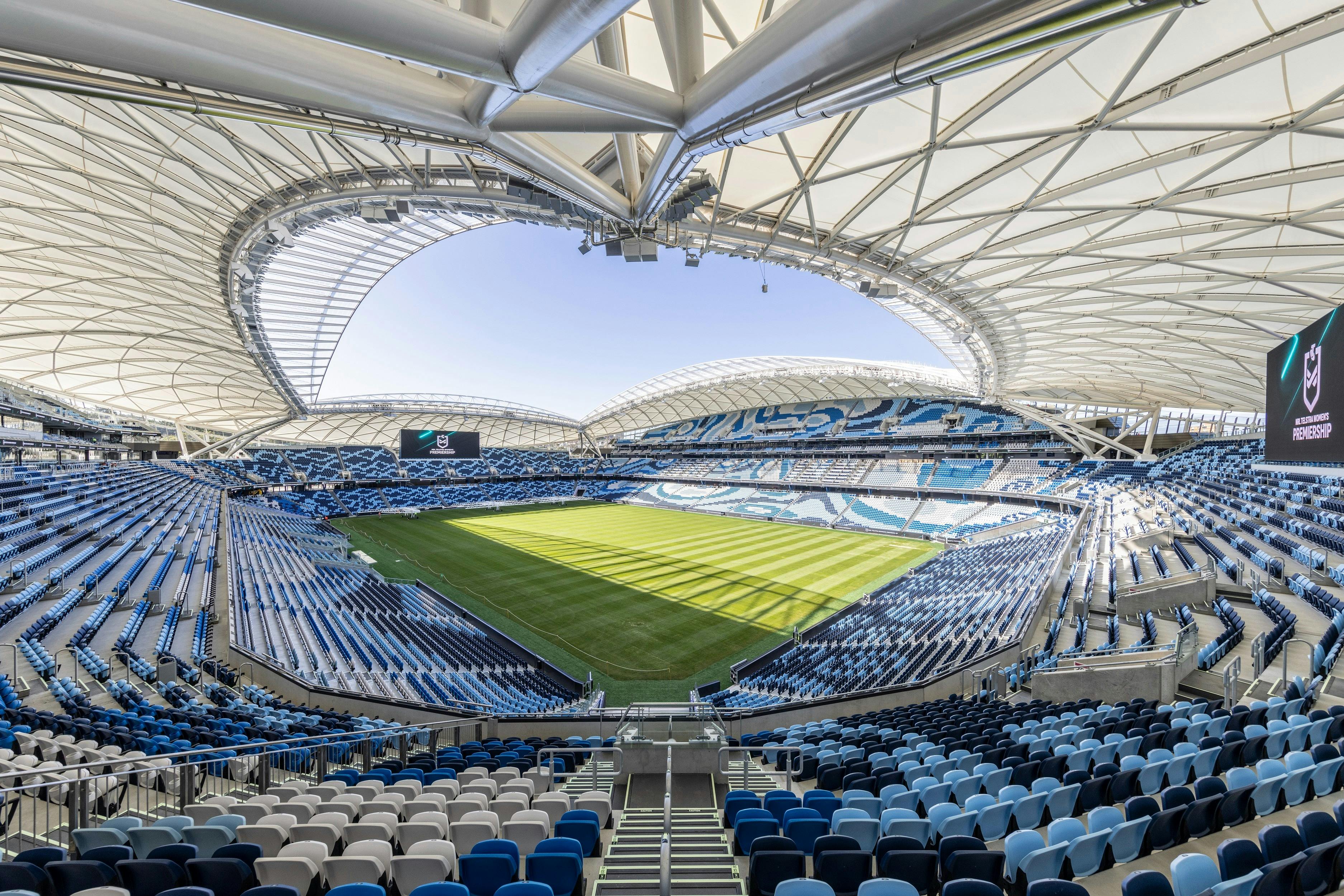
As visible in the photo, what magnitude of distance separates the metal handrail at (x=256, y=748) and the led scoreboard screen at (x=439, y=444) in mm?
46300

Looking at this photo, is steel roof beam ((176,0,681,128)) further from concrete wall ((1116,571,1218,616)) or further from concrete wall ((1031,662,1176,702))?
concrete wall ((1116,571,1218,616))

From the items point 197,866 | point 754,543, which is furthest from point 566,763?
point 754,543

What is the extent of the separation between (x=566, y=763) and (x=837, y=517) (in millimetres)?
45577

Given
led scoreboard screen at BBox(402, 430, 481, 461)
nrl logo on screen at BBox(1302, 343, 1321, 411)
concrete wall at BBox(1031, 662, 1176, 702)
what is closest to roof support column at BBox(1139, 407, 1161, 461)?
nrl logo on screen at BBox(1302, 343, 1321, 411)

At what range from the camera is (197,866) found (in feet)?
12.2

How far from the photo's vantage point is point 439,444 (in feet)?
177

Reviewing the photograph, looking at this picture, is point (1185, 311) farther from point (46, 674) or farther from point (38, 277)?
point (38, 277)

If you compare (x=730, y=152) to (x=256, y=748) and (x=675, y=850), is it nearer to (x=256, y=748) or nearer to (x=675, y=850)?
(x=675, y=850)

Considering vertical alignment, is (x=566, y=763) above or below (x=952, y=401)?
below

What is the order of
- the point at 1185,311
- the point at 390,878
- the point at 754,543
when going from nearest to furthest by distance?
1. the point at 390,878
2. the point at 1185,311
3. the point at 754,543

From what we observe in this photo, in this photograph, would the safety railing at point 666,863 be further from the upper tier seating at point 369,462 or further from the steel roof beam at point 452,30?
the upper tier seating at point 369,462

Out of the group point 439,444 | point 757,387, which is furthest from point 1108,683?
point 757,387

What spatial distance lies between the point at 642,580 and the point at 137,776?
24.4 m

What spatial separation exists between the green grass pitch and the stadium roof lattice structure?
1315 cm
